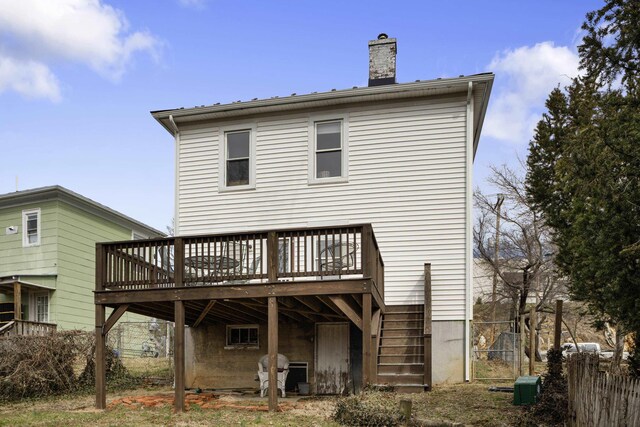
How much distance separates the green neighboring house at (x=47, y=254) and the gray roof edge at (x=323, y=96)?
7386 mm

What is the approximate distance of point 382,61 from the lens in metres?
15.6

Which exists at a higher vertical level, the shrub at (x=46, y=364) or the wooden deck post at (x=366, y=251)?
the wooden deck post at (x=366, y=251)

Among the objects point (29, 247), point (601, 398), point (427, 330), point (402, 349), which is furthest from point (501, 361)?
point (29, 247)

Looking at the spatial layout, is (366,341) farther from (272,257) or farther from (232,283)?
(232,283)

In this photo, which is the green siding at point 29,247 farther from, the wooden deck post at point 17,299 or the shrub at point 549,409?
the shrub at point 549,409

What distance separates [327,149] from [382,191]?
1.71 metres

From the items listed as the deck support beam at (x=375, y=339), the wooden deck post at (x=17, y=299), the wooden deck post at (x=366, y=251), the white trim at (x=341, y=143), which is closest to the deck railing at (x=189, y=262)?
the wooden deck post at (x=366, y=251)

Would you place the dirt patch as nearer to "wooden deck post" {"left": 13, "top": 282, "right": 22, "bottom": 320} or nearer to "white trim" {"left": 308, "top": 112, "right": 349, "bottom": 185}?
"white trim" {"left": 308, "top": 112, "right": 349, "bottom": 185}

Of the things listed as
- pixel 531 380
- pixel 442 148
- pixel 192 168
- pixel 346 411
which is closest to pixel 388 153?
pixel 442 148

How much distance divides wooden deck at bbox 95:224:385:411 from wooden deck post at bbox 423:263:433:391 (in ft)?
3.34

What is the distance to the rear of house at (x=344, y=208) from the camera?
1345cm

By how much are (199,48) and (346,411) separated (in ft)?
35.2

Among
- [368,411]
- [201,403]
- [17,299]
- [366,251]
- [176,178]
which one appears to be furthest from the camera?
[17,299]

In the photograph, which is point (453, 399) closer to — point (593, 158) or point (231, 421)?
point (231, 421)
